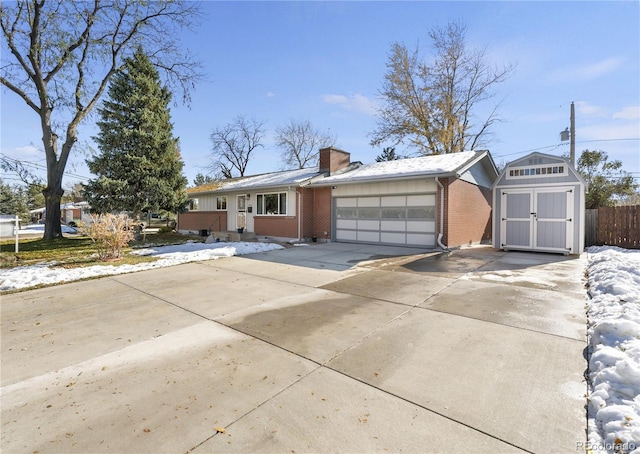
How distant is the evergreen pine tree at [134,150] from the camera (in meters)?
14.9

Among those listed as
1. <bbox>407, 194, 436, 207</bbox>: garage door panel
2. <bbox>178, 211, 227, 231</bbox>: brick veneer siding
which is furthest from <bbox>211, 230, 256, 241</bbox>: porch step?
<bbox>407, 194, 436, 207</bbox>: garage door panel

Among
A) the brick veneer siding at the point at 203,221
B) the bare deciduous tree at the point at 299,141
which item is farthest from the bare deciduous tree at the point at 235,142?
the brick veneer siding at the point at 203,221

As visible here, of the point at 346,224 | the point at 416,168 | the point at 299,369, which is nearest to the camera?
the point at 299,369

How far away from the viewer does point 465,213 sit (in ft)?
41.0

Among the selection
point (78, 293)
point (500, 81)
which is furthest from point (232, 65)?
point (500, 81)

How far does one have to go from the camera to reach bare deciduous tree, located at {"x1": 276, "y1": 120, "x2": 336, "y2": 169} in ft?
121

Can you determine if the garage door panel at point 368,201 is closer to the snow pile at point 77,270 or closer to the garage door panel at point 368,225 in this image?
the garage door panel at point 368,225

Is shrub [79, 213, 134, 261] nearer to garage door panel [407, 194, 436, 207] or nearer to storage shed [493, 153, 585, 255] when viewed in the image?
garage door panel [407, 194, 436, 207]

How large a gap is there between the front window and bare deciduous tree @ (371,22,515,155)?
1492cm

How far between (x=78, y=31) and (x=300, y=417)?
69.3ft

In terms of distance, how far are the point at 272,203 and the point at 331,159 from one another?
3.81m

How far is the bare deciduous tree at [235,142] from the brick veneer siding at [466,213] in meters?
28.4

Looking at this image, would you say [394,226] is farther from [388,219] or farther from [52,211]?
[52,211]

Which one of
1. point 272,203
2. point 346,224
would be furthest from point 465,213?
point 272,203
